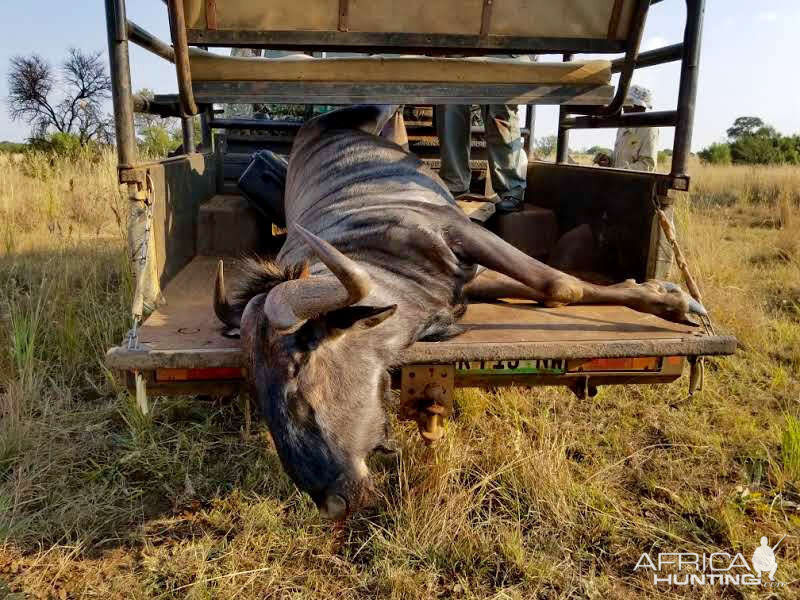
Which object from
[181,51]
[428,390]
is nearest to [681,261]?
[428,390]

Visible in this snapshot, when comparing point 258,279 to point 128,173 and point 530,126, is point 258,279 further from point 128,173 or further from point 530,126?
point 530,126

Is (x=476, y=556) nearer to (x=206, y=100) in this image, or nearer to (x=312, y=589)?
(x=312, y=589)

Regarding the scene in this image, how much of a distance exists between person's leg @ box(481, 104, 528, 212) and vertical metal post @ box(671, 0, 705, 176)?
66.8 inches

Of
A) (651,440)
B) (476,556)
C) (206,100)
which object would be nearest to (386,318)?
(476,556)

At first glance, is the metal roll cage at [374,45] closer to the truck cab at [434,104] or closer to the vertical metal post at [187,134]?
the truck cab at [434,104]

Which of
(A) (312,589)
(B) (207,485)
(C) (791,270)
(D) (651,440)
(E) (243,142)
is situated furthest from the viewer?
(C) (791,270)

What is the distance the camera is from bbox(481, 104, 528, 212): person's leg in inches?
187

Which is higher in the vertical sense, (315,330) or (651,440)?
(315,330)

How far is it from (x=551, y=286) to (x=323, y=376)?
1192mm

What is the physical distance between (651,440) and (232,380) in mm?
2356

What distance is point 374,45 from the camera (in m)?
3.25

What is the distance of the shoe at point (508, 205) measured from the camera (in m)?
4.63

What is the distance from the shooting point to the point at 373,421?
2285 mm

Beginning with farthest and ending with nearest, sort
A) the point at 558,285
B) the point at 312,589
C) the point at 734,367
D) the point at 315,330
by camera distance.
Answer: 1. the point at 734,367
2. the point at 558,285
3. the point at 312,589
4. the point at 315,330
